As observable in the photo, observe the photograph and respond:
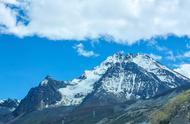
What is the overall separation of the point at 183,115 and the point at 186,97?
480 centimetres

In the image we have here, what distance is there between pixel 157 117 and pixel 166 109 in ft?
6.75

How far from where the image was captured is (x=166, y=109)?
301 feet

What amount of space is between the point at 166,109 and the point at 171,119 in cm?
226

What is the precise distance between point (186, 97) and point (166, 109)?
14.5 ft

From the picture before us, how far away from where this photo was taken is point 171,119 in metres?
90.1

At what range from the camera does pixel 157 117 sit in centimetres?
9106

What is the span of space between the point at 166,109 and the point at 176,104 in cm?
215

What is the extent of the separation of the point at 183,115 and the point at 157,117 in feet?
13.8

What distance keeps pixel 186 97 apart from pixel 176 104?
229 cm

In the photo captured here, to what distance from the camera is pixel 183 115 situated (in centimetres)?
8975

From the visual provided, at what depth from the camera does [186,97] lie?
93.6m
